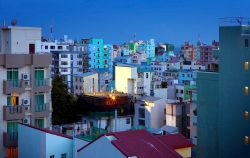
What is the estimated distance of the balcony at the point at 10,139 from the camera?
14258 mm

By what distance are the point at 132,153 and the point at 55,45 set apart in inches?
1564

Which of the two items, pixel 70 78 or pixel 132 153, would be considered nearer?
pixel 132 153

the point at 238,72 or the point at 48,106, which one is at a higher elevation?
the point at 238,72

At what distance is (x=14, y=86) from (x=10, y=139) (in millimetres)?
1608

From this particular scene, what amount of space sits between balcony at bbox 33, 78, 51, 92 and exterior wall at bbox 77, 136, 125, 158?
370 cm

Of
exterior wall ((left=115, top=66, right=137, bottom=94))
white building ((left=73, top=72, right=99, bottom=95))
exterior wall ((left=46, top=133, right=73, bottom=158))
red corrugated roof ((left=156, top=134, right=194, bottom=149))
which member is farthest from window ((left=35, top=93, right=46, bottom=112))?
white building ((left=73, top=72, right=99, bottom=95))

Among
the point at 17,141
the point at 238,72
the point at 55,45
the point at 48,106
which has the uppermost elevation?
the point at 55,45

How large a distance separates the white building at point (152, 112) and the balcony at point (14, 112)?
1129 centimetres

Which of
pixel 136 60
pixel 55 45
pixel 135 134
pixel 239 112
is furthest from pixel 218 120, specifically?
pixel 136 60

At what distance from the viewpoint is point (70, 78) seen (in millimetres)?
44594

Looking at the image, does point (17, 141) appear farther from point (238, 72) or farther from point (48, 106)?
point (238, 72)

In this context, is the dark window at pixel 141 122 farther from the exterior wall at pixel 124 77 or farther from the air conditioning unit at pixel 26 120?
the air conditioning unit at pixel 26 120

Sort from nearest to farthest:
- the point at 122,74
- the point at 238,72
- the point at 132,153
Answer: the point at 132,153 < the point at 238,72 < the point at 122,74

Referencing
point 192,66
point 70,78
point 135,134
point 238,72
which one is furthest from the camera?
point 192,66
